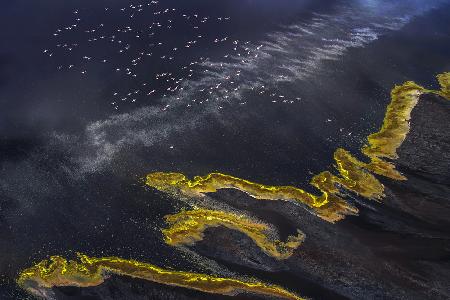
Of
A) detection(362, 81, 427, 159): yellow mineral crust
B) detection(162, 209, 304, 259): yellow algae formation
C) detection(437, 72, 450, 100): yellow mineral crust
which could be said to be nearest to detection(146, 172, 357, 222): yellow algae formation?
detection(162, 209, 304, 259): yellow algae formation

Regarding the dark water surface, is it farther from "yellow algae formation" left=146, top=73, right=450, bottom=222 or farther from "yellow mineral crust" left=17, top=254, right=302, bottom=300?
"yellow algae formation" left=146, top=73, right=450, bottom=222

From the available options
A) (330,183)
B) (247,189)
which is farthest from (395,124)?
(247,189)

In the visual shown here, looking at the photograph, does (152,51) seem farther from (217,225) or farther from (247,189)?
(217,225)

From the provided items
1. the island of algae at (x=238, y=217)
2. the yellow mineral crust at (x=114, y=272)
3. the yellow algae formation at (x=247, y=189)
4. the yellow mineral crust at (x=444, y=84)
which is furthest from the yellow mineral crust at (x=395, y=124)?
the yellow mineral crust at (x=114, y=272)

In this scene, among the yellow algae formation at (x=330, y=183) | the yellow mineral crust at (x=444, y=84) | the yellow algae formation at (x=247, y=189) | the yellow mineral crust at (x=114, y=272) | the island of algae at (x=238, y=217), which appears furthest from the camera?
the yellow mineral crust at (x=444, y=84)

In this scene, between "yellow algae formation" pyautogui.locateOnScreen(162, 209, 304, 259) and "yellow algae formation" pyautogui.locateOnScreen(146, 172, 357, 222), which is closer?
"yellow algae formation" pyautogui.locateOnScreen(162, 209, 304, 259)

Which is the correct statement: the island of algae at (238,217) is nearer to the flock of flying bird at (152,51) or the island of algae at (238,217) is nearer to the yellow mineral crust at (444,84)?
the yellow mineral crust at (444,84)
